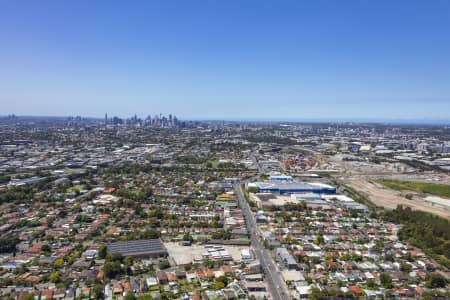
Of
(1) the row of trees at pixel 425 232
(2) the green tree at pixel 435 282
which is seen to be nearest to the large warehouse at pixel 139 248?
(2) the green tree at pixel 435 282

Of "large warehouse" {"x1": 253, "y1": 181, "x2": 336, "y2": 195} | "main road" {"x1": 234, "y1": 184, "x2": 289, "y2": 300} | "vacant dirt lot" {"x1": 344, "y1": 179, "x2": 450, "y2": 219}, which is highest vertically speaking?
"large warehouse" {"x1": 253, "y1": 181, "x2": 336, "y2": 195}

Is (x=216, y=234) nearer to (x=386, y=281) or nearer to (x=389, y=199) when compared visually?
(x=386, y=281)

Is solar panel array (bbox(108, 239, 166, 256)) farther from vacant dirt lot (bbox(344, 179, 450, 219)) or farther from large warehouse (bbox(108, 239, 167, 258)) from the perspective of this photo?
vacant dirt lot (bbox(344, 179, 450, 219))

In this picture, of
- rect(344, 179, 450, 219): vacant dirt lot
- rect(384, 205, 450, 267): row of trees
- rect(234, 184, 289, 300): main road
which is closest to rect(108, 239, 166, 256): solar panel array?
rect(234, 184, 289, 300): main road

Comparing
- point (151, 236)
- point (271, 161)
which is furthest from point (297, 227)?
point (271, 161)

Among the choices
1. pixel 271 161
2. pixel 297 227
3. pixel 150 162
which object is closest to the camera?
pixel 297 227

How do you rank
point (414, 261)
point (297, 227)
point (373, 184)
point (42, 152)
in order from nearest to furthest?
point (414, 261) < point (297, 227) < point (373, 184) < point (42, 152)

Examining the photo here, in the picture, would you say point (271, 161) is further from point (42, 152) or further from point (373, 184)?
point (42, 152)
